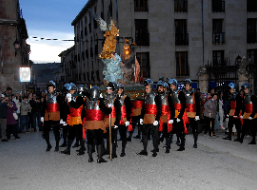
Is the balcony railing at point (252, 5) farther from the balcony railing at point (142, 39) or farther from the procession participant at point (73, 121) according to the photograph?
the procession participant at point (73, 121)

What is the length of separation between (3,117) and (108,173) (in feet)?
21.6

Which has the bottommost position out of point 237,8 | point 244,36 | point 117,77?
point 117,77

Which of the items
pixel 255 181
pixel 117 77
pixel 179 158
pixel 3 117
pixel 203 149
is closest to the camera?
pixel 255 181

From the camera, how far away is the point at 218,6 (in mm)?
25891

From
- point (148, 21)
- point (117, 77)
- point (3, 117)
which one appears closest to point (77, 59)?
point (148, 21)

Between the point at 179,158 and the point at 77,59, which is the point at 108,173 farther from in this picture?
the point at 77,59

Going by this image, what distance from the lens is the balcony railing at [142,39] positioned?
24516mm

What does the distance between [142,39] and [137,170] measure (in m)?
19.3

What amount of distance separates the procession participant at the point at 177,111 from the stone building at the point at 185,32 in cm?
1562

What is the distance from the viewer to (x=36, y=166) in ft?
23.0

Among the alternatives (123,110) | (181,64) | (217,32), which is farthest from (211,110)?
(217,32)

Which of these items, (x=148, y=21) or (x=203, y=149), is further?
(x=148, y=21)

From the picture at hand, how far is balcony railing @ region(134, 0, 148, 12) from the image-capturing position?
24.5 metres

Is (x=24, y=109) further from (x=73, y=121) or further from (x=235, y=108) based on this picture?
(x=235, y=108)
